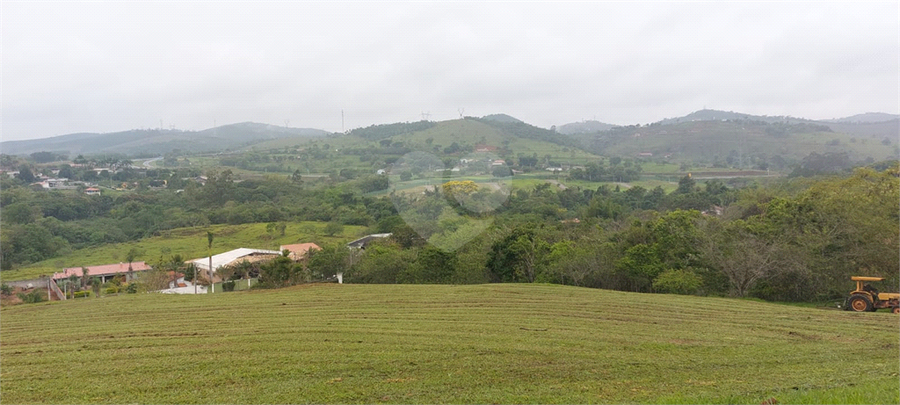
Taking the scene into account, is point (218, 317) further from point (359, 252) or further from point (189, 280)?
point (189, 280)

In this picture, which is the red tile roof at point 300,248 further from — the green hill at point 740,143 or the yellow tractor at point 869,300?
the green hill at point 740,143

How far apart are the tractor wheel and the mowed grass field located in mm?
1117

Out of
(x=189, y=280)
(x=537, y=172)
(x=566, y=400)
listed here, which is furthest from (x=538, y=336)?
(x=537, y=172)

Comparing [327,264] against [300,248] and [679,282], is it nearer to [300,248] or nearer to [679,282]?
[300,248]

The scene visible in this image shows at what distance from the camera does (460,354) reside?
8.25m

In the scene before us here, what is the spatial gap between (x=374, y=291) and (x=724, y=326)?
1006 centimetres

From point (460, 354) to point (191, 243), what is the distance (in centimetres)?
3643

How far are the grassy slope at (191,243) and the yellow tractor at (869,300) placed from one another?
29.9 m

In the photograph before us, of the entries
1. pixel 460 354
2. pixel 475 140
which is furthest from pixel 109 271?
pixel 475 140

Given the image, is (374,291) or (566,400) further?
(374,291)

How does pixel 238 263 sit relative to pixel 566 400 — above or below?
below

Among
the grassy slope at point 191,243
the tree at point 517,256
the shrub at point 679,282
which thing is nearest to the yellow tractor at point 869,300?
the shrub at point 679,282

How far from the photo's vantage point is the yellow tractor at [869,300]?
1197cm

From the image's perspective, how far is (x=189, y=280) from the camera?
29.0m
